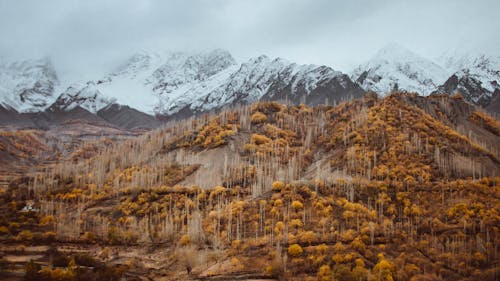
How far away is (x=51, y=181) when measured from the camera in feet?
231

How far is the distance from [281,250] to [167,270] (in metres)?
10.3

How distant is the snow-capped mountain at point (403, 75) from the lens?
176m

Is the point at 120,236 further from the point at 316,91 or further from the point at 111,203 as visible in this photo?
the point at 316,91

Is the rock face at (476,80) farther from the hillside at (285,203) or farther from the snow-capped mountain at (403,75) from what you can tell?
the hillside at (285,203)

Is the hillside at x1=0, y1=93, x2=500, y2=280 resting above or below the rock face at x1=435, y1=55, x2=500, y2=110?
below

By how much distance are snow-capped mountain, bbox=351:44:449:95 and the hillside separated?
100 meters

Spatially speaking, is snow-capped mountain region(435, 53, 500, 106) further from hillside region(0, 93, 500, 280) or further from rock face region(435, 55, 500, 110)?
hillside region(0, 93, 500, 280)

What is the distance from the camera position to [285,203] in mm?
45875

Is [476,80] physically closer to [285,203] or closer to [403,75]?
[403,75]

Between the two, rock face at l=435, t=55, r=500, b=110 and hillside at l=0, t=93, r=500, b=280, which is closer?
hillside at l=0, t=93, r=500, b=280

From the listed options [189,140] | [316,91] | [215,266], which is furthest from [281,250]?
[316,91]

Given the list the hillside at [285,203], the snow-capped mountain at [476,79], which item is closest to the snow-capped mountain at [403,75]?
the snow-capped mountain at [476,79]

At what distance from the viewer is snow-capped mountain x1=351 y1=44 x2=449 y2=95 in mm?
176000

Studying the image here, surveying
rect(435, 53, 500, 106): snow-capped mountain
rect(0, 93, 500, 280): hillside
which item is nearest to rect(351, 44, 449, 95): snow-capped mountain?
rect(435, 53, 500, 106): snow-capped mountain
